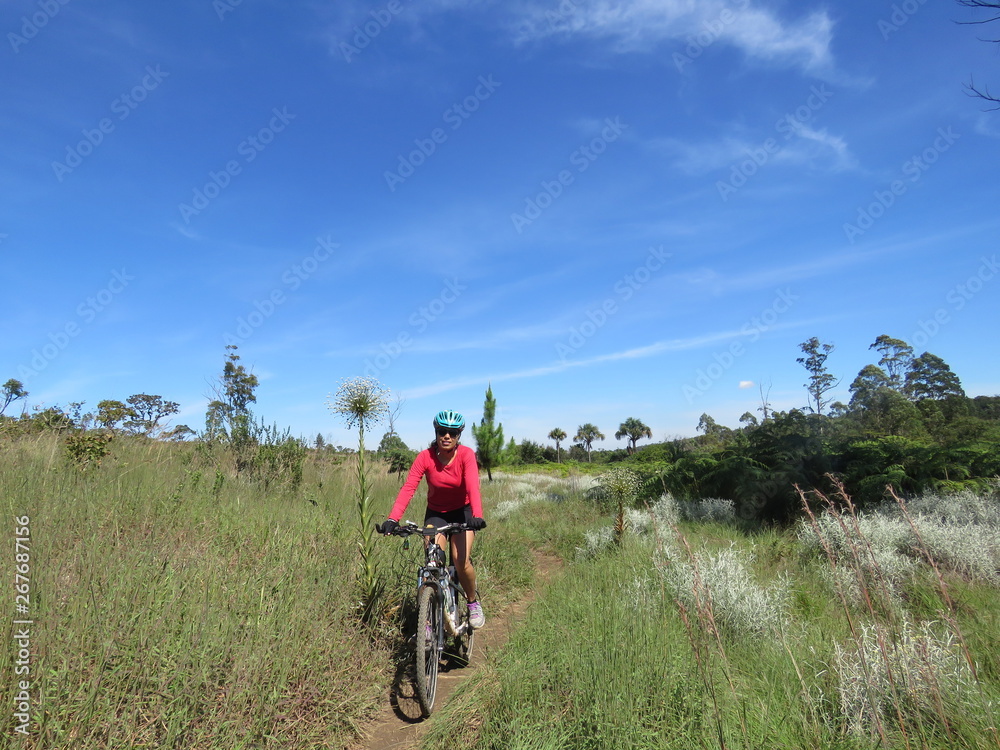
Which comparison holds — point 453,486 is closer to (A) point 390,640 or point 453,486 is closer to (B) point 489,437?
(A) point 390,640

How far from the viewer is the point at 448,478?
17.0ft

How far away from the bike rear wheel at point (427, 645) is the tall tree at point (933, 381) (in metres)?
12.2

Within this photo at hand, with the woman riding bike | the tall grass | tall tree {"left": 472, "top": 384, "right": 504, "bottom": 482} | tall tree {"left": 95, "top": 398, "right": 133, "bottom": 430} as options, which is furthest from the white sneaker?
tall tree {"left": 472, "top": 384, "right": 504, "bottom": 482}

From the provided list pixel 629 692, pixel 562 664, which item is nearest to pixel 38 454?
pixel 562 664

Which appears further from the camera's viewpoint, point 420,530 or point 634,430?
point 634,430

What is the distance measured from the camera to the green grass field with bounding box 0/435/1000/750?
2.81 meters

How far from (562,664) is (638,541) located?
495cm

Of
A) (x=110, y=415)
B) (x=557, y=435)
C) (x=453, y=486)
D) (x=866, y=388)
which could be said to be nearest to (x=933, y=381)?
(x=866, y=388)

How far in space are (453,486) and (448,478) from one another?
109mm

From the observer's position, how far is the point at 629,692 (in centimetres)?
337

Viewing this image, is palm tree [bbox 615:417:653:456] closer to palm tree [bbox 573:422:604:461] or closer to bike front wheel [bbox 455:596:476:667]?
palm tree [bbox 573:422:604:461]

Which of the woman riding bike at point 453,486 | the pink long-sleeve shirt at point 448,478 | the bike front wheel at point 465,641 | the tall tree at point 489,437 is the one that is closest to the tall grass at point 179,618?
the bike front wheel at point 465,641

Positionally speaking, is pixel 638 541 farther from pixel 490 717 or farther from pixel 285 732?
pixel 285 732

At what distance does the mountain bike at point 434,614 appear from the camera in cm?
407
